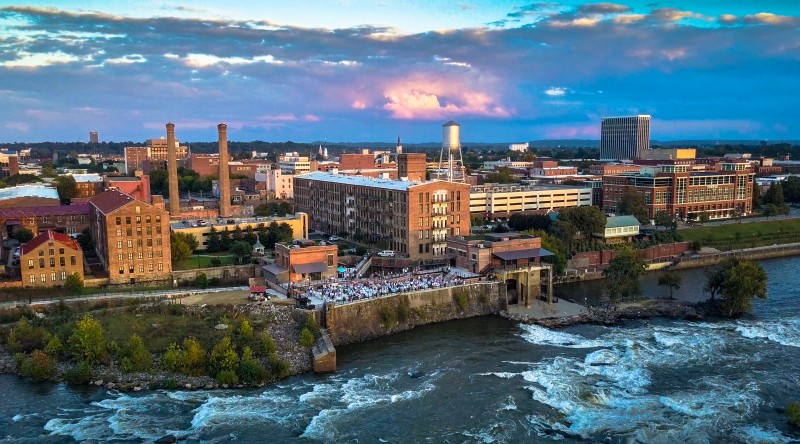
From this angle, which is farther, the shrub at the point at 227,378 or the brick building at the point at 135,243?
the brick building at the point at 135,243

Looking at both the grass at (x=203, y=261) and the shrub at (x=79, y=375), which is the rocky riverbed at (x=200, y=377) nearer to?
the shrub at (x=79, y=375)

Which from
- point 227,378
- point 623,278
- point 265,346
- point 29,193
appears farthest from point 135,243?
point 29,193

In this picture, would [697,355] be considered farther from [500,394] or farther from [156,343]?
[156,343]

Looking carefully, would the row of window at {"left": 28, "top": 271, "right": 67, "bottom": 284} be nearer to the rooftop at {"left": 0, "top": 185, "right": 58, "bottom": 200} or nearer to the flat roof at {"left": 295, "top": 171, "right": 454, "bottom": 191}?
the flat roof at {"left": 295, "top": 171, "right": 454, "bottom": 191}

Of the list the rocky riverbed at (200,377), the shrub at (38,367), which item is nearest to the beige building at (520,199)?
the rocky riverbed at (200,377)

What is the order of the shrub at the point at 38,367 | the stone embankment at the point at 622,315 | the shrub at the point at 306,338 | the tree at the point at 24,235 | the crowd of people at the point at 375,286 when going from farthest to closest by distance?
the tree at the point at 24,235 → the stone embankment at the point at 622,315 → the crowd of people at the point at 375,286 → the shrub at the point at 306,338 → the shrub at the point at 38,367

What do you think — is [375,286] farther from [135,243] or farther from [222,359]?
[135,243]
